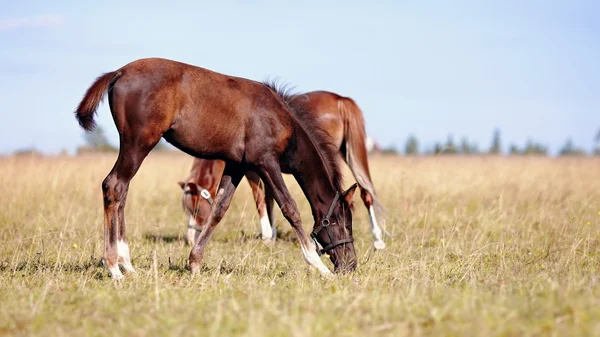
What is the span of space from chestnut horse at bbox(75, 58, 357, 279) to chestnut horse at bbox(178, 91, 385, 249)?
97.0 inches

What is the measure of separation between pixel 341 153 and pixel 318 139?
276 centimetres

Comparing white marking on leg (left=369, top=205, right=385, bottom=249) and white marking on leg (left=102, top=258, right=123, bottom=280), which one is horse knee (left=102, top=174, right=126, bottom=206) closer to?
white marking on leg (left=102, top=258, right=123, bottom=280)

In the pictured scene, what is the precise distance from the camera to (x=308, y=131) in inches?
266

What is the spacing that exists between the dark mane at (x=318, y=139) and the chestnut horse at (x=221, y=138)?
0.4 inches

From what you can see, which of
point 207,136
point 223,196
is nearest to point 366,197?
point 223,196

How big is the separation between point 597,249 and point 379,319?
14.9ft

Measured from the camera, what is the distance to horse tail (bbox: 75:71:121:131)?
5887 mm

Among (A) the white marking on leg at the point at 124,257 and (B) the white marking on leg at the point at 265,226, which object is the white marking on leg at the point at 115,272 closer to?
(A) the white marking on leg at the point at 124,257

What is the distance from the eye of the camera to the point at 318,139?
685cm

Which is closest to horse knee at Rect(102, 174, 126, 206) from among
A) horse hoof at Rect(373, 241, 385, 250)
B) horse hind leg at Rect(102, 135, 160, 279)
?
horse hind leg at Rect(102, 135, 160, 279)

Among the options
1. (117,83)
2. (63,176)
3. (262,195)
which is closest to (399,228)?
(262,195)

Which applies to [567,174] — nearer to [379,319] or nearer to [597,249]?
[597,249]

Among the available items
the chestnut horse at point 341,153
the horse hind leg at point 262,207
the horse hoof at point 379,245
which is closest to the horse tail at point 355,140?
the chestnut horse at point 341,153

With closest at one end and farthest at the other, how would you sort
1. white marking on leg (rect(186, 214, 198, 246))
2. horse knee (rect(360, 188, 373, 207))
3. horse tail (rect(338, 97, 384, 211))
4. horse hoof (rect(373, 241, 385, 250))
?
1. horse hoof (rect(373, 241, 385, 250))
2. white marking on leg (rect(186, 214, 198, 246))
3. horse knee (rect(360, 188, 373, 207))
4. horse tail (rect(338, 97, 384, 211))
